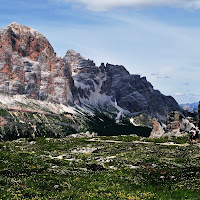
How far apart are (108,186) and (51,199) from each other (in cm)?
695

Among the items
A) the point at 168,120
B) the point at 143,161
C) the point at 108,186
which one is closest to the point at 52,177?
the point at 108,186

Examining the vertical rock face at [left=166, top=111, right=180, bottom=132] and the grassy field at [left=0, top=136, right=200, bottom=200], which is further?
the vertical rock face at [left=166, top=111, right=180, bottom=132]

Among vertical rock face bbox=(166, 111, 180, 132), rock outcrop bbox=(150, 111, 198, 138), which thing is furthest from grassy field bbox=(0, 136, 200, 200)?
vertical rock face bbox=(166, 111, 180, 132)

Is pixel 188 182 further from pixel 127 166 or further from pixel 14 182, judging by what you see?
pixel 14 182

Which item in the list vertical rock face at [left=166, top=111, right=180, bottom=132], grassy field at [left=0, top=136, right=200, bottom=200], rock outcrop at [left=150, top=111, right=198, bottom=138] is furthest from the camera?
vertical rock face at [left=166, top=111, right=180, bottom=132]

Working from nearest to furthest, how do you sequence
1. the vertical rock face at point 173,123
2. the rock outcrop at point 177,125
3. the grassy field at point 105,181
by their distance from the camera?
the grassy field at point 105,181 < the rock outcrop at point 177,125 < the vertical rock face at point 173,123

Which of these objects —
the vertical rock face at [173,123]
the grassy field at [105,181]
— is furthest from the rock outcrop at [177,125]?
the grassy field at [105,181]

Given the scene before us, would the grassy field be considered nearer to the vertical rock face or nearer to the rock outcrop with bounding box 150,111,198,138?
the rock outcrop with bounding box 150,111,198,138

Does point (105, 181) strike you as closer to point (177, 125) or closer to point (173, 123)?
point (173, 123)

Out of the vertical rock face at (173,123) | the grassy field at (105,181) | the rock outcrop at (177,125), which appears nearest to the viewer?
the grassy field at (105,181)

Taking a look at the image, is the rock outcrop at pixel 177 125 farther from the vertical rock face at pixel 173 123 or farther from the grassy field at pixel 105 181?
the grassy field at pixel 105 181

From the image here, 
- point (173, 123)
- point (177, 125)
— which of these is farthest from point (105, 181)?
point (177, 125)

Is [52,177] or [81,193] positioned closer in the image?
[81,193]

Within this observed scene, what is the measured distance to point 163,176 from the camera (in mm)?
34312
